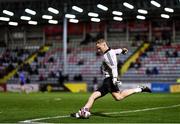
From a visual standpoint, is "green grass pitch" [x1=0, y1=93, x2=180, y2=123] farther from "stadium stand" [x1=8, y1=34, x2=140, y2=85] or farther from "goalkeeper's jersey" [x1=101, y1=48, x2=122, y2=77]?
"stadium stand" [x1=8, y1=34, x2=140, y2=85]

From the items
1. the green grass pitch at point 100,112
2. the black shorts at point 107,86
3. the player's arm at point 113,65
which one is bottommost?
the green grass pitch at point 100,112

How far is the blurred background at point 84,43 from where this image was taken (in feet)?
157

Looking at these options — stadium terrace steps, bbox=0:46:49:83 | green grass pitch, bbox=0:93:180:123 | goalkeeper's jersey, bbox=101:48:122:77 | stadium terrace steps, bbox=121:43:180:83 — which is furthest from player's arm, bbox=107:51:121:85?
stadium terrace steps, bbox=0:46:49:83

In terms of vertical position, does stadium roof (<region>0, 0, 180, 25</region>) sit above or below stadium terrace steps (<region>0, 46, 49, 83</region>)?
above

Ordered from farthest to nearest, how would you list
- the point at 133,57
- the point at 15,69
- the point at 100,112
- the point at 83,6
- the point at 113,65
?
the point at 15,69, the point at 133,57, the point at 83,6, the point at 100,112, the point at 113,65

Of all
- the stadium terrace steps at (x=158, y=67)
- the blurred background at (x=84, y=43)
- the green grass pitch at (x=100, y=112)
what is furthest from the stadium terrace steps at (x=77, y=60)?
the green grass pitch at (x=100, y=112)

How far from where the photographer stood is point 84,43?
60.2 metres

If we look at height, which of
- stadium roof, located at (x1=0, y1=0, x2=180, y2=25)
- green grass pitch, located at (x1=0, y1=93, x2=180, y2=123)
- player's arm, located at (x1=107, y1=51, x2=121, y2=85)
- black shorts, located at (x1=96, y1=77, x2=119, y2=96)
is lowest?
green grass pitch, located at (x1=0, y1=93, x2=180, y2=123)

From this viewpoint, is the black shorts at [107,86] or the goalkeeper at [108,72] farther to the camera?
the black shorts at [107,86]

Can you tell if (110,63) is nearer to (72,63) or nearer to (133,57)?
(133,57)

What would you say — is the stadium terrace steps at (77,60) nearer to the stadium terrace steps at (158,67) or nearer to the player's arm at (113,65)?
the stadium terrace steps at (158,67)

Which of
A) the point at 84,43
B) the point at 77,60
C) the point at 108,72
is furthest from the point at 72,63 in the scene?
the point at 108,72

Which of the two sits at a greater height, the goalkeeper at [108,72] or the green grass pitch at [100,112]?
the goalkeeper at [108,72]

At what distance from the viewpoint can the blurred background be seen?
4791 centimetres
